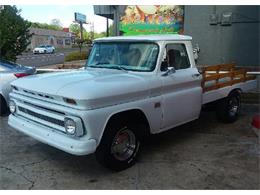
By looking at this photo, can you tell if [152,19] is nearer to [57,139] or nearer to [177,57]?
[177,57]

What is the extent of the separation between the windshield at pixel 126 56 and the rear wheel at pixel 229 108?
2485 mm

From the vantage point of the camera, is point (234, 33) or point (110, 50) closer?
point (110, 50)

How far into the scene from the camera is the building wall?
1377 centimetres

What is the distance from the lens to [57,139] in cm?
446

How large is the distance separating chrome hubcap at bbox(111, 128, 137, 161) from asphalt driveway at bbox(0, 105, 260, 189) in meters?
0.22

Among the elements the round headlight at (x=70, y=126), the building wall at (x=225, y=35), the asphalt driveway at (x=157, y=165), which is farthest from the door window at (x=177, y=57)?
the building wall at (x=225, y=35)

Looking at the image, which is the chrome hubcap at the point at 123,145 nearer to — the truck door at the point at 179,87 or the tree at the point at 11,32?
the truck door at the point at 179,87

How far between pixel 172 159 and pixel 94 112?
1642mm

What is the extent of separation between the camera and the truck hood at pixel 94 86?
4.30 metres

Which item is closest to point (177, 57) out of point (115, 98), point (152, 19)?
point (115, 98)

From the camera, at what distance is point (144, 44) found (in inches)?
218

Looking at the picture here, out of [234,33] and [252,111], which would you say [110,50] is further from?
[234,33]

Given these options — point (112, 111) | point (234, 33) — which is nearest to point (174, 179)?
point (112, 111)

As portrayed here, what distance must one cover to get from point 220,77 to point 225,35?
7.67 metres
